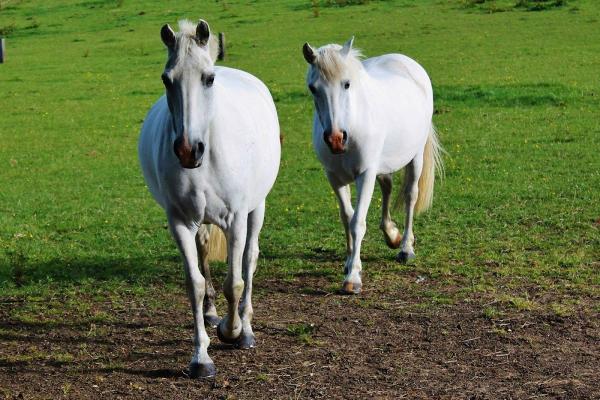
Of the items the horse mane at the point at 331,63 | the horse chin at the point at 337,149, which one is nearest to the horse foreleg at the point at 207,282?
the horse chin at the point at 337,149

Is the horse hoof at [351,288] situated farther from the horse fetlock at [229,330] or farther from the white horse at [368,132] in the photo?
the horse fetlock at [229,330]

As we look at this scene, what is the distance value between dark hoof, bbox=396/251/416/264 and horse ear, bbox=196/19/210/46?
404 centimetres

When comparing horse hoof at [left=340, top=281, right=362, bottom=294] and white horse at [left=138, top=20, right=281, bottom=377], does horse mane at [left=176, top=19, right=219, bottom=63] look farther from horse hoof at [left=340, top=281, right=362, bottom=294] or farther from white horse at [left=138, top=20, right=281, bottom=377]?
horse hoof at [left=340, top=281, right=362, bottom=294]

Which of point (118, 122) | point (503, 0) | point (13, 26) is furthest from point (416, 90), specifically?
point (13, 26)

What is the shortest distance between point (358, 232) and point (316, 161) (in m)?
6.99

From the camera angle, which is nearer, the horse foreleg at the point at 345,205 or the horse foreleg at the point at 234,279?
the horse foreleg at the point at 234,279

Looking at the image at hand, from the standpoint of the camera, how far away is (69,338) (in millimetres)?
6832

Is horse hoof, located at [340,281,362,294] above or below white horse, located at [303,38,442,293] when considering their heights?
below

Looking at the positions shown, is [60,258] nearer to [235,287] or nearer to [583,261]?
[235,287]

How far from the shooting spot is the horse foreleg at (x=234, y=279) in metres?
6.00

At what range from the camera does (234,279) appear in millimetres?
6141

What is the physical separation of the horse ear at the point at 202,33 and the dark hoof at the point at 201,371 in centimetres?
201

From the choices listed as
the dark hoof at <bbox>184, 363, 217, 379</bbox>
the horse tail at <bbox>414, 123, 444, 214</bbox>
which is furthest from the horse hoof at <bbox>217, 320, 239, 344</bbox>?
the horse tail at <bbox>414, 123, 444, 214</bbox>

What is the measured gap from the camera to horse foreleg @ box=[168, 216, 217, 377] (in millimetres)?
5859
